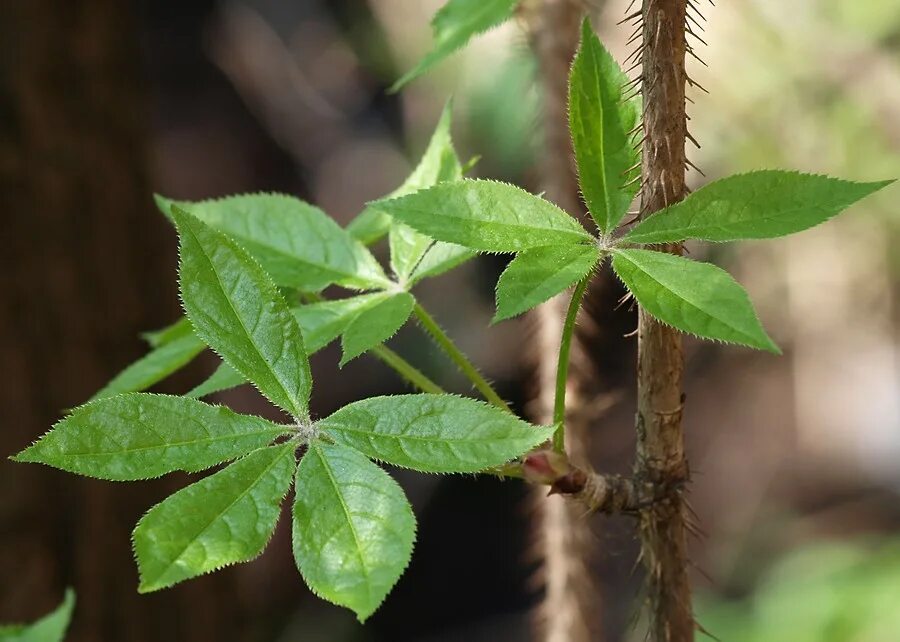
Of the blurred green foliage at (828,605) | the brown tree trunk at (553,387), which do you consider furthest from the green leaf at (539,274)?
the blurred green foliage at (828,605)

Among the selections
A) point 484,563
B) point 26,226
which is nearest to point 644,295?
point 26,226

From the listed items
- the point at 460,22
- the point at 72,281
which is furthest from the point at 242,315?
the point at 72,281

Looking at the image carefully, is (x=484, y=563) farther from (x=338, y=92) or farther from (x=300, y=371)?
(x=300, y=371)

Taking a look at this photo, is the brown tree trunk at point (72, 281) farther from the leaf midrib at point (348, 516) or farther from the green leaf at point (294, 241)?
the leaf midrib at point (348, 516)

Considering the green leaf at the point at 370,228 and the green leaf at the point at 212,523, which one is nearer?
the green leaf at the point at 212,523

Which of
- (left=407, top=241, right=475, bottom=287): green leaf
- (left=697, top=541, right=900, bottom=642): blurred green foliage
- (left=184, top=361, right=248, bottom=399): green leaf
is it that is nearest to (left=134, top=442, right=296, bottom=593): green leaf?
(left=184, top=361, right=248, bottom=399): green leaf

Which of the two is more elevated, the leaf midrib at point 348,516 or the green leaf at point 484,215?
the green leaf at point 484,215
